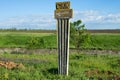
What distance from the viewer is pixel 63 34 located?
16172mm

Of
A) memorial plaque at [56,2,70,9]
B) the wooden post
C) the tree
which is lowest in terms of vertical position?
the tree

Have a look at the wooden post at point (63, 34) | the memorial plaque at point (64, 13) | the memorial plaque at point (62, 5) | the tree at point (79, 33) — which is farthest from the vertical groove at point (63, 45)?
the tree at point (79, 33)

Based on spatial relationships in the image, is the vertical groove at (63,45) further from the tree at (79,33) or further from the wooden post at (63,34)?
the tree at (79,33)

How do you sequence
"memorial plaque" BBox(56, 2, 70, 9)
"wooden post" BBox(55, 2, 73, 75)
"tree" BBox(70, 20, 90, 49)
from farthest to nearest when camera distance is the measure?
"tree" BBox(70, 20, 90, 49)
"memorial plaque" BBox(56, 2, 70, 9)
"wooden post" BBox(55, 2, 73, 75)

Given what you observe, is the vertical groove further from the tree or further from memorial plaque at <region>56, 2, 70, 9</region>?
the tree

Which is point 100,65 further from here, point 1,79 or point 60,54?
point 1,79

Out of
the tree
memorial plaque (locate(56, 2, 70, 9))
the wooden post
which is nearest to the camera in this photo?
the wooden post

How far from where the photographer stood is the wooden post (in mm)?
16141

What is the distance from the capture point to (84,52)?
39.6 metres

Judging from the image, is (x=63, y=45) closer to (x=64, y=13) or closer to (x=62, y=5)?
(x=64, y=13)

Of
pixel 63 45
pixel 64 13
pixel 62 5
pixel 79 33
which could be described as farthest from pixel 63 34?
pixel 79 33

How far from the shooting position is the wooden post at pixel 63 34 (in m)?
16.1

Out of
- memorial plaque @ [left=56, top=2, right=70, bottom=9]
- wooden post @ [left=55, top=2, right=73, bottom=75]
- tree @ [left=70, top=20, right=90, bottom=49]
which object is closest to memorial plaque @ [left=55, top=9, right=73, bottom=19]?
wooden post @ [left=55, top=2, right=73, bottom=75]

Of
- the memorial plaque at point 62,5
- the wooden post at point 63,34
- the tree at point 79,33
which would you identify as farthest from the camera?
the tree at point 79,33
